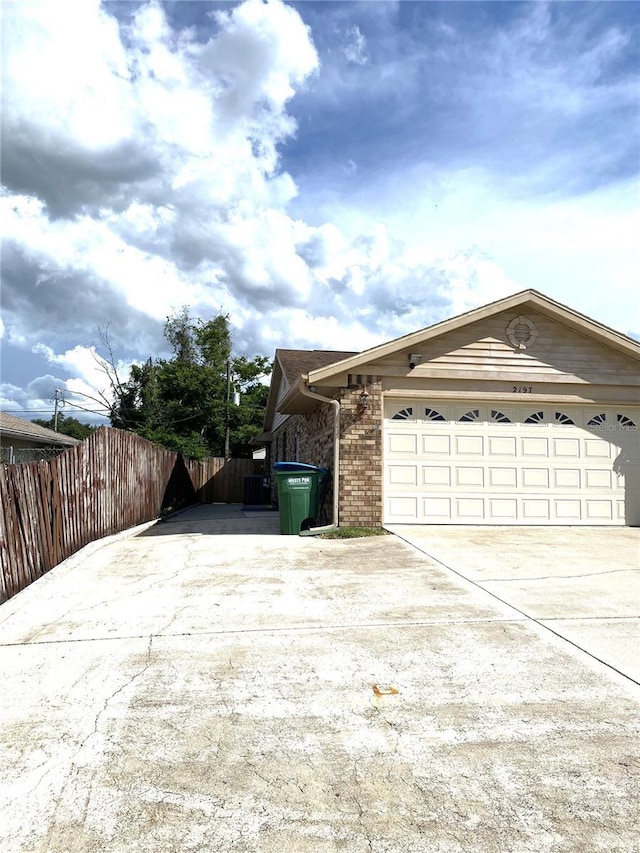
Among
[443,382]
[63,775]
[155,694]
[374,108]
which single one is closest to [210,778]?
[63,775]

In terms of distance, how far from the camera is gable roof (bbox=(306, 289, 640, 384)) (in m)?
10.1

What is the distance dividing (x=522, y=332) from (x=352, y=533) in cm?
490

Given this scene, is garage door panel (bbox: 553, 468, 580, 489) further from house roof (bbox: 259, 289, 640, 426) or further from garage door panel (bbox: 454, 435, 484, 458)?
house roof (bbox: 259, 289, 640, 426)

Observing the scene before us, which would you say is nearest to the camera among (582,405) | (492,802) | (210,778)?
(492,802)

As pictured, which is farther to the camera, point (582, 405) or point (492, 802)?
point (582, 405)

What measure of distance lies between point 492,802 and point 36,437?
2254 cm

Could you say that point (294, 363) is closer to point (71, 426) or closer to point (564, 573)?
point (564, 573)

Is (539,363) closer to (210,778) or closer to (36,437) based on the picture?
(210,778)

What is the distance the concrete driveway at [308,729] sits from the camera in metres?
2.26

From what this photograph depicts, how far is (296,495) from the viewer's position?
9875 millimetres

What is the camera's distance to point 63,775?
2.62 meters

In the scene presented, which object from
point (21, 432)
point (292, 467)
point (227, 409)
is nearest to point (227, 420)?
point (227, 409)

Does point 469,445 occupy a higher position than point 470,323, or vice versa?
point 470,323

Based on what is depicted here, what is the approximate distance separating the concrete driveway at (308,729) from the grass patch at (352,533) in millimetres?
3847
